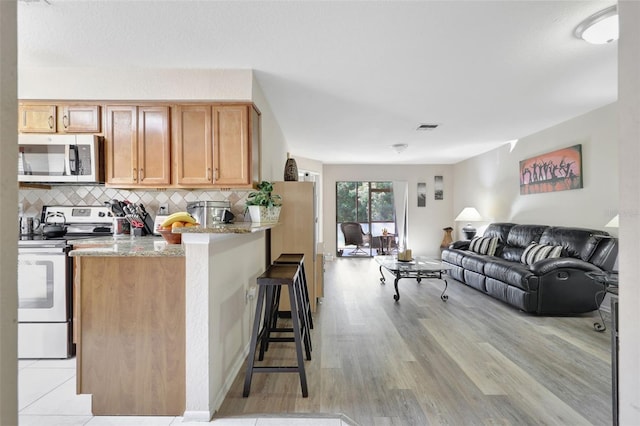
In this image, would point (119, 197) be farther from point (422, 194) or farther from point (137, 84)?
point (422, 194)

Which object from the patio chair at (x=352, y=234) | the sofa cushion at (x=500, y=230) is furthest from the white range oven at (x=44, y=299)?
the patio chair at (x=352, y=234)

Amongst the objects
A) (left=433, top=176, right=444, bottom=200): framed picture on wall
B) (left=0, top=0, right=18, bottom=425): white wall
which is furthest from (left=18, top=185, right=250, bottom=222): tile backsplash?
(left=433, top=176, right=444, bottom=200): framed picture on wall

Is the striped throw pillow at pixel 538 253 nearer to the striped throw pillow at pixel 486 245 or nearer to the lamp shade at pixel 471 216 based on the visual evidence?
the striped throw pillow at pixel 486 245

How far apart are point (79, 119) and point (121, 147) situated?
45 centimetres

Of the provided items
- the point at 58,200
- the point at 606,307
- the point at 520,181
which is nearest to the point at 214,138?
the point at 58,200

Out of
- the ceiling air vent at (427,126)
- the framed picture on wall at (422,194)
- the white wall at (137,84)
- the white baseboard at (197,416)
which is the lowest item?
the white baseboard at (197,416)

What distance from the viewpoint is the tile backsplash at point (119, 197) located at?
3312 millimetres

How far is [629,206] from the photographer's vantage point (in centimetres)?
90

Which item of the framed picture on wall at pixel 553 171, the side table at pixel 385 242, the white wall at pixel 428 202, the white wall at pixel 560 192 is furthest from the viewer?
the side table at pixel 385 242

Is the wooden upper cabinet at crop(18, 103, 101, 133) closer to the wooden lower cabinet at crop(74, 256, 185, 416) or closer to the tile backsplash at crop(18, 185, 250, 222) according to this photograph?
the tile backsplash at crop(18, 185, 250, 222)

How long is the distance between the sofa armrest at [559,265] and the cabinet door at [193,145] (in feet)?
12.3

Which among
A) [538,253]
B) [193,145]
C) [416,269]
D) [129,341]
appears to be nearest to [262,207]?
[193,145]

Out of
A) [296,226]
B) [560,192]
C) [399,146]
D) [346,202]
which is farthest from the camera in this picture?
[346,202]

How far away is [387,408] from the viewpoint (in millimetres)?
2010
